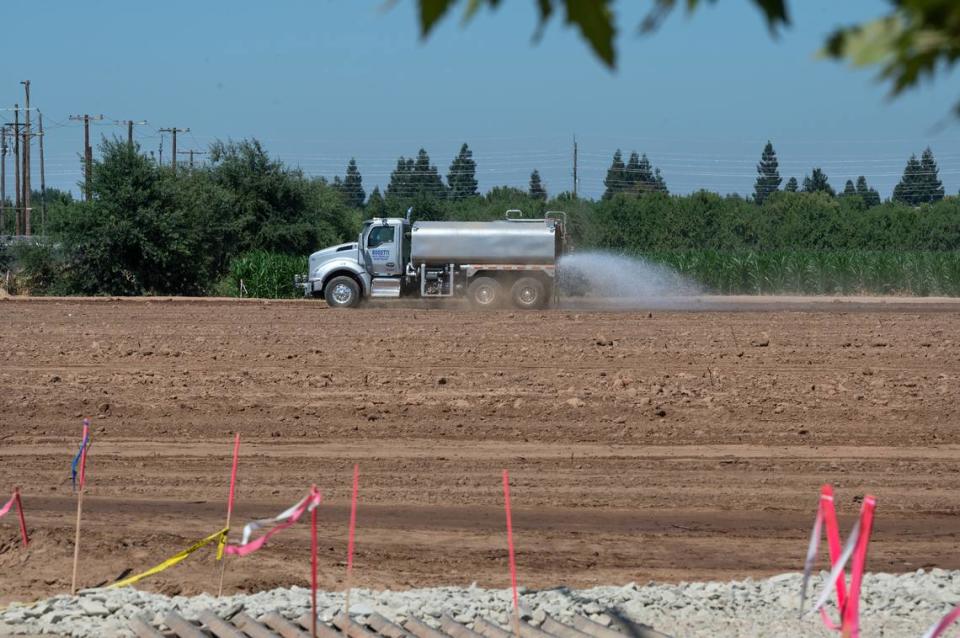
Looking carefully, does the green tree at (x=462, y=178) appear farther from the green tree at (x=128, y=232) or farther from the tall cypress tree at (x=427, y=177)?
the green tree at (x=128, y=232)

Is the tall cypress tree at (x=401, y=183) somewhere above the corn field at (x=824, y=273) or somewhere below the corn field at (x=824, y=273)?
above

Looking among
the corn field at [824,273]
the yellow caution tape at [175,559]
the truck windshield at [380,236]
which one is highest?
the truck windshield at [380,236]

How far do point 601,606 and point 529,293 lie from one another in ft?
79.7

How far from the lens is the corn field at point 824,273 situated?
166 ft

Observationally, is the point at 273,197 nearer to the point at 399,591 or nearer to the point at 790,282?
the point at 790,282

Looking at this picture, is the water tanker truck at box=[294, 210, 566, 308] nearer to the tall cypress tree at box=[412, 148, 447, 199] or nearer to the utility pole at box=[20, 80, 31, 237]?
the utility pole at box=[20, 80, 31, 237]

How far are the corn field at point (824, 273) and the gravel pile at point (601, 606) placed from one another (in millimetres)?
43146

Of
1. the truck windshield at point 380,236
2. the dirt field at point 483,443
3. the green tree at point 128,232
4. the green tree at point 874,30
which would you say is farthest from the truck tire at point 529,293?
the green tree at point 874,30

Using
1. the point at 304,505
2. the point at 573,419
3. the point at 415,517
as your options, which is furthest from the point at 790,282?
the point at 304,505

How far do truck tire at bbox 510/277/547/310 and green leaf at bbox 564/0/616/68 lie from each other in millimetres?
29892

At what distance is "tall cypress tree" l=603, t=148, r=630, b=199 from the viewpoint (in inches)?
4370

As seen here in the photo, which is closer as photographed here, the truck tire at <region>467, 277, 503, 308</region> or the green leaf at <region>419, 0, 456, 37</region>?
the green leaf at <region>419, 0, 456, 37</region>

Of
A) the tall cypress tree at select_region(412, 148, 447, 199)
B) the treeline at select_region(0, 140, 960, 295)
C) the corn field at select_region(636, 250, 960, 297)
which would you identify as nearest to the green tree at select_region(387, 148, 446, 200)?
the tall cypress tree at select_region(412, 148, 447, 199)

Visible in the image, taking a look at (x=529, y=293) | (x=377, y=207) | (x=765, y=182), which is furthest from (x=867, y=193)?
(x=529, y=293)
